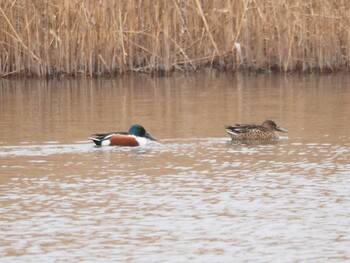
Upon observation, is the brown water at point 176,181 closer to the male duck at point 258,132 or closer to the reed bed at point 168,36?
the male duck at point 258,132

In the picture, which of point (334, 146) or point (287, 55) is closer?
point (334, 146)

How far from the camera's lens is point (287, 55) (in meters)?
17.7

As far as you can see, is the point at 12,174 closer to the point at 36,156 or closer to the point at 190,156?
the point at 36,156

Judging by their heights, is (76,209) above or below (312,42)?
below

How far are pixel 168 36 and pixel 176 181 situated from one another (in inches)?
369

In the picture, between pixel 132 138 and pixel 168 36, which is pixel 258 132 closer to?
pixel 132 138

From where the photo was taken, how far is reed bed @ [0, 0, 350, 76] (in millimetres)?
17203

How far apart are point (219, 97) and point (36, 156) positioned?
5.44 m

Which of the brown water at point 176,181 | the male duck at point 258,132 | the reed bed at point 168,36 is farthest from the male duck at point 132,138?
the reed bed at point 168,36

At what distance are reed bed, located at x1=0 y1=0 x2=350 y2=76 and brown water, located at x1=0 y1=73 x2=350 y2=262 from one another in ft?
7.33

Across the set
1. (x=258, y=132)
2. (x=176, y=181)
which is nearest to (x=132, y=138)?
→ (x=258, y=132)

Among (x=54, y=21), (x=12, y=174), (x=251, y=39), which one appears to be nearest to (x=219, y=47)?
(x=251, y=39)

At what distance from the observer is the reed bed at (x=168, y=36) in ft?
56.4

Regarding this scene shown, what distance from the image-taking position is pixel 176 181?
8.47 meters
